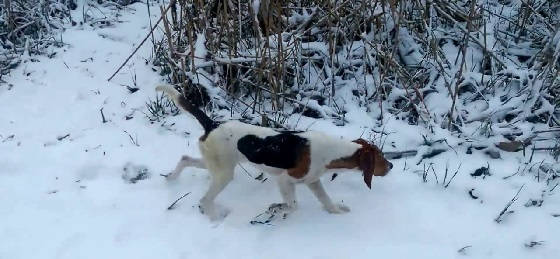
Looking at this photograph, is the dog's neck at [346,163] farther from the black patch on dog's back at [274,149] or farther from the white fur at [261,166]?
the black patch on dog's back at [274,149]

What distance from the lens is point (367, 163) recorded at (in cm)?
308

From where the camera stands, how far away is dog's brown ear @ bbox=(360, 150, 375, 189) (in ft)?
10.1

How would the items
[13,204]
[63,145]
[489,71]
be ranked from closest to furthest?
[13,204] → [63,145] → [489,71]

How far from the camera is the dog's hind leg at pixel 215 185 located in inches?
127

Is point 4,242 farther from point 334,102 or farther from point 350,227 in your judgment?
point 334,102

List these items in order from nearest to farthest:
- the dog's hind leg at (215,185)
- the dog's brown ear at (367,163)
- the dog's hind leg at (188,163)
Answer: the dog's brown ear at (367,163)
the dog's hind leg at (215,185)
the dog's hind leg at (188,163)

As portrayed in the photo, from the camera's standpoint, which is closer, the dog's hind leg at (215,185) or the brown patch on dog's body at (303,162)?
the brown patch on dog's body at (303,162)

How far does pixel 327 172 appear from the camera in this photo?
3.16 m

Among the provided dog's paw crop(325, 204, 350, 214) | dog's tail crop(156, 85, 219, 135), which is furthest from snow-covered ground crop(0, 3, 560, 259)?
dog's tail crop(156, 85, 219, 135)

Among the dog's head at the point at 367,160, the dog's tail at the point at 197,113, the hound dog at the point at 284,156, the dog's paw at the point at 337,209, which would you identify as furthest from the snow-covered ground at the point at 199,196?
the dog's tail at the point at 197,113

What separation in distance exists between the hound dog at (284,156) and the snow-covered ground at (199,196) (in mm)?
182

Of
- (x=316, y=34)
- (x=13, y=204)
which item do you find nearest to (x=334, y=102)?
(x=316, y=34)

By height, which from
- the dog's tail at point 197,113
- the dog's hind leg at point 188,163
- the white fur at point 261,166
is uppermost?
the dog's tail at point 197,113

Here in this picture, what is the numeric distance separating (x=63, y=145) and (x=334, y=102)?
78.3 inches
